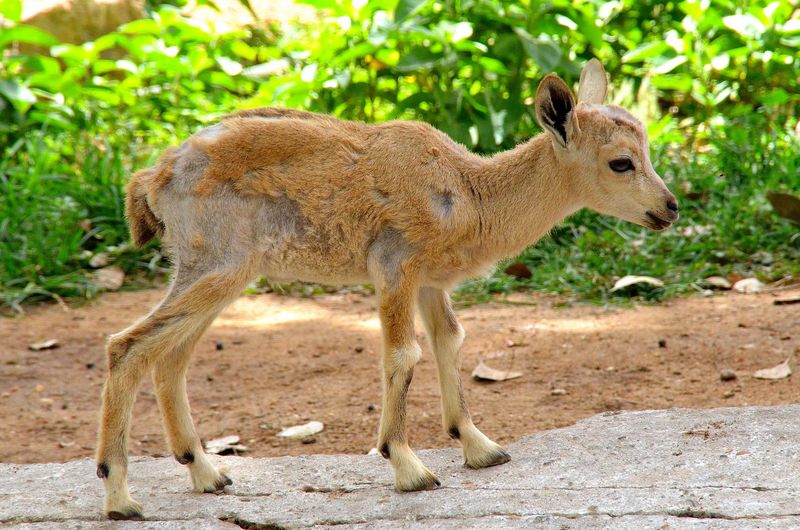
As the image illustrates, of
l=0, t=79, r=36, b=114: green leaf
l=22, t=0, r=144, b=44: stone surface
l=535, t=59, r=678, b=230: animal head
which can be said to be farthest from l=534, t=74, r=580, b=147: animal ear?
Result: l=22, t=0, r=144, b=44: stone surface

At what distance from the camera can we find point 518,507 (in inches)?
163

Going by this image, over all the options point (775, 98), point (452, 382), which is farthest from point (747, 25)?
point (452, 382)

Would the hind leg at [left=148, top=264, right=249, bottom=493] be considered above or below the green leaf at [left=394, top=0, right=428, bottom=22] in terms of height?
below

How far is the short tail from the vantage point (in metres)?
4.79

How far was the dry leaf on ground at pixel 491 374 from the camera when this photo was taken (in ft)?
21.2

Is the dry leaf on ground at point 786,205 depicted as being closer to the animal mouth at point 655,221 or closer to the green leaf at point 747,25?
the green leaf at point 747,25

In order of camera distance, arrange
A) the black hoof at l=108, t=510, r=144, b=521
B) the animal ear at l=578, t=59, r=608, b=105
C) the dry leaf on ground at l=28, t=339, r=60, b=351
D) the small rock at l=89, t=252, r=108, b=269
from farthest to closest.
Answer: the small rock at l=89, t=252, r=108, b=269 < the dry leaf on ground at l=28, t=339, r=60, b=351 < the animal ear at l=578, t=59, r=608, b=105 < the black hoof at l=108, t=510, r=144, b=521

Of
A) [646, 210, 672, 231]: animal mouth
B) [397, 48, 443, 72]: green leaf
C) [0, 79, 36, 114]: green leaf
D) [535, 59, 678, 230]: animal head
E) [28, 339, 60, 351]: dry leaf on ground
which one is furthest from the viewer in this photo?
[0, 79, 36, 114]: green leaf

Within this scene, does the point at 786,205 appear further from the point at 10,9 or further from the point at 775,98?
the point at 10,9

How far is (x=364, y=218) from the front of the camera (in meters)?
4.71

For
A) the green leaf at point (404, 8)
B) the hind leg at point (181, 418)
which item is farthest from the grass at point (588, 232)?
the hind leg at point (181, 418)

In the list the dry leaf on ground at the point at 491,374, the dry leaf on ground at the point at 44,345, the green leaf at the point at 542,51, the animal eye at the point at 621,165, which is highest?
the green leaf at the point at 542,51

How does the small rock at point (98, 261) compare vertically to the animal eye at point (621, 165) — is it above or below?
below

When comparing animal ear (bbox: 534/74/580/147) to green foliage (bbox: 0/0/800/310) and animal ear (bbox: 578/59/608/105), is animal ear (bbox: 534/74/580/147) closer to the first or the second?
animal ear (bbox: 578/59/608/105)
